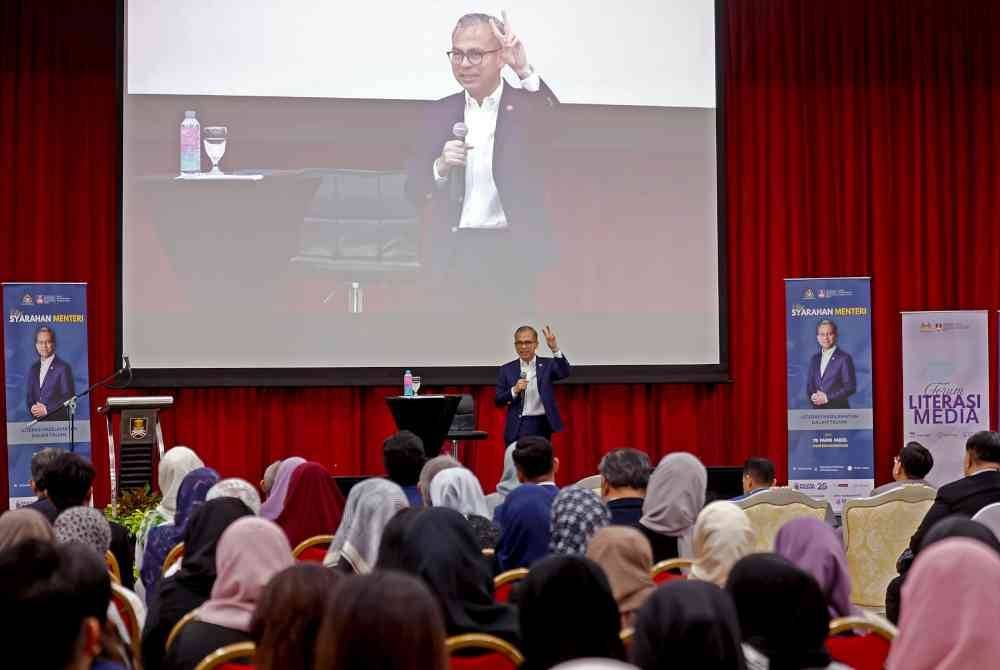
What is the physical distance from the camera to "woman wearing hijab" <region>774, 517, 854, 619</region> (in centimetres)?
296

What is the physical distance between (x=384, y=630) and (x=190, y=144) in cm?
699

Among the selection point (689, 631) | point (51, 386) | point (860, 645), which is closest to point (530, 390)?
point (51, 386)

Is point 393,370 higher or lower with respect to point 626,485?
higher

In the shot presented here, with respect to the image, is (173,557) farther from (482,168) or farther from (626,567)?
(482,168)

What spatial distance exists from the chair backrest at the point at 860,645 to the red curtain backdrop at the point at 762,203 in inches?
Answer: 231

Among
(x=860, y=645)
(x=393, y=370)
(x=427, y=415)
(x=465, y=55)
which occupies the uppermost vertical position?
(x=465, y=55)

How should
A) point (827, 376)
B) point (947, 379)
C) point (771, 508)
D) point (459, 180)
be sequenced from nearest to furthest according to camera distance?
point (771, 508) → point (459, 180) → point (827, 376) → point (947, 379)

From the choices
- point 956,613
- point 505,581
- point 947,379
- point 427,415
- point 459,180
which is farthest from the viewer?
point 947,379

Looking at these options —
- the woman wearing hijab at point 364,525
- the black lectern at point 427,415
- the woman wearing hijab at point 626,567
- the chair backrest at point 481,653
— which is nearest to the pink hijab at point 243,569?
the chair backrest at point 481,653

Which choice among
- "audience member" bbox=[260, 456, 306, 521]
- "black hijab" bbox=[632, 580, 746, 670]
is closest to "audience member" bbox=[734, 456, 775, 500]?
"audience member" bbox=[260, 456, 306, 521]

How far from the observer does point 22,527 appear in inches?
129

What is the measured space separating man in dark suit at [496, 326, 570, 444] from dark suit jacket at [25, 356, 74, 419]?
2993 millimetres

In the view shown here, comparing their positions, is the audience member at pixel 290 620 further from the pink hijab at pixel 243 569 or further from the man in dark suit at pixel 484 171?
the man in dark suit at pixel 484 171

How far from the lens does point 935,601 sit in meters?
2.26
